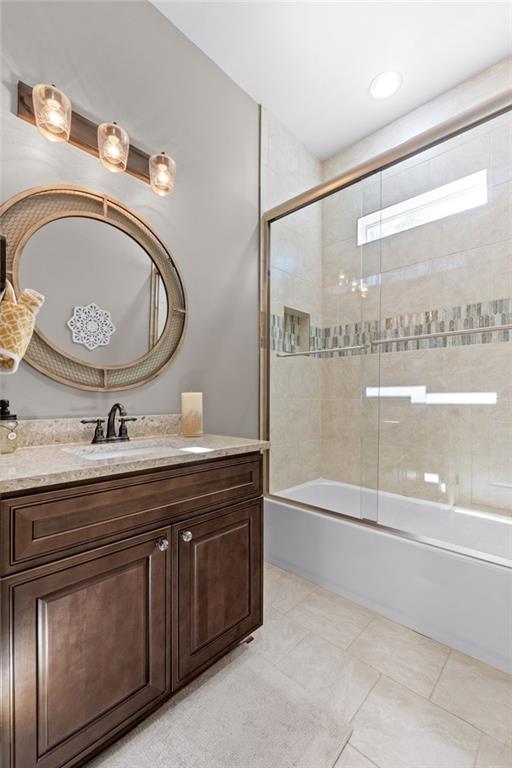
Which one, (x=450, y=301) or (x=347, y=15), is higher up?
(x=347, y=15)

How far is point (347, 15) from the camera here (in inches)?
71.5

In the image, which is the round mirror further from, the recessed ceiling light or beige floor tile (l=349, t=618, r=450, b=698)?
the recessed ceiling light

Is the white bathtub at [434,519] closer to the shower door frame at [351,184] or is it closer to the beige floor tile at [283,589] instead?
the shower door frame at [351,184]

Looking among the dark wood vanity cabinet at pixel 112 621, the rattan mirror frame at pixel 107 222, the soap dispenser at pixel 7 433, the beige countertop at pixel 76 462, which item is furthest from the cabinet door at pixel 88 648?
the rattan mirror frame at pixel 107 222

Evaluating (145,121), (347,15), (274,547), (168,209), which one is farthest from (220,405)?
(347,15)

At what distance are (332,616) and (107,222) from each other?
2084mm

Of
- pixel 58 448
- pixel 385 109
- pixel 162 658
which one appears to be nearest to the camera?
pixel 162 658

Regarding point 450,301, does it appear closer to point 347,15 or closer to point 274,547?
point 347,15

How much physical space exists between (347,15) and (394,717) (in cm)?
308

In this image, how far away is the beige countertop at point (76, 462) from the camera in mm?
794

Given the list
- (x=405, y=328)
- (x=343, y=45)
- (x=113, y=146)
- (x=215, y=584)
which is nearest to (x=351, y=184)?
(x=343, y=45)

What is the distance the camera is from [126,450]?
136 centimetres

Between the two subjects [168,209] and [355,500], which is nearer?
[168,209]

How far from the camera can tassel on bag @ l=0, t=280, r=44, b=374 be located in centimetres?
107
